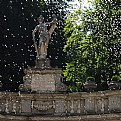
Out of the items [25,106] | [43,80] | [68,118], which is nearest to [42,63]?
[43,80]

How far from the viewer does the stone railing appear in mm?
16891

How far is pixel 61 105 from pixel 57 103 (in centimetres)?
18

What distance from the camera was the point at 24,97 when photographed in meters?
17.2

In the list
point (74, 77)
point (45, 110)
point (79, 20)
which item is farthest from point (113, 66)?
point (45, 110)

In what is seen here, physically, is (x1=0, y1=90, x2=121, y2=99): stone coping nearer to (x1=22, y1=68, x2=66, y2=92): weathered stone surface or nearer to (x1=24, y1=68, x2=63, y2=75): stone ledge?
(x1=22, y1=68, x2=66, y2=92): weathered stone surface

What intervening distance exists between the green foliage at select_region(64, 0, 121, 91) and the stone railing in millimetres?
7932

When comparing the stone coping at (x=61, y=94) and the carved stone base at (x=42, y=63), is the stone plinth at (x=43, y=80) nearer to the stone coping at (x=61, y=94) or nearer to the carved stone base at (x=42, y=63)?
the carved stone base at (x=42, y=63)

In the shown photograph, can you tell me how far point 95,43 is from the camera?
25891mm

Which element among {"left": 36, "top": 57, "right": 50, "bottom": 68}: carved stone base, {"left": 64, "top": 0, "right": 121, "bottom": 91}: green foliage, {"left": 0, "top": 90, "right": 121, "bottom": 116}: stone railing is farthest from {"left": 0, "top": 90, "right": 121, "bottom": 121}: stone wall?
{"left": 64, "top": 0, "right": 121, "bottom": 91}: green foliage

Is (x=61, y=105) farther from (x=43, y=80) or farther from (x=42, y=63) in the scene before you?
(x=42, y=63)

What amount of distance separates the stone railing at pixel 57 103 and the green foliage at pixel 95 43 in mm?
7932

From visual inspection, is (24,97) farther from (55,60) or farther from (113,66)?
(55,60)

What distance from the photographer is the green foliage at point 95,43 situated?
993 inches

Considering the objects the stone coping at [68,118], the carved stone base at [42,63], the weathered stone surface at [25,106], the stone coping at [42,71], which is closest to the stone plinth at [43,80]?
the stone coping at [42,71]
